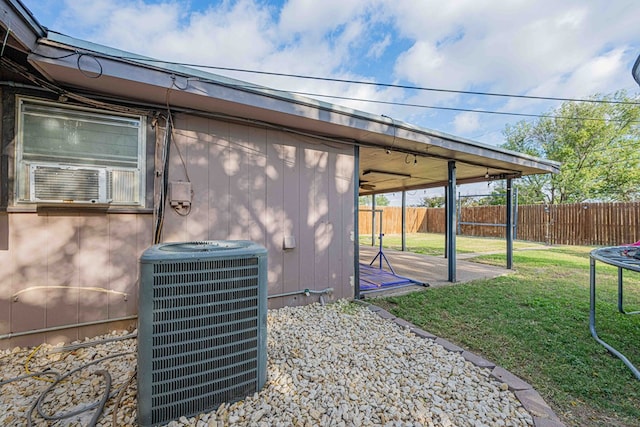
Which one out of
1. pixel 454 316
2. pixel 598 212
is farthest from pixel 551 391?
pixel 598 212

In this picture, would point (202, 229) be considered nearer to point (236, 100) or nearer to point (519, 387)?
point (236, 100)

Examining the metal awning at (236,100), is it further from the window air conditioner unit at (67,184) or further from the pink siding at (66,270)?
the pink siding at (66,270)

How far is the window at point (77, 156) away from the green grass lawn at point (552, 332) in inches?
127

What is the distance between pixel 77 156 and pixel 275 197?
1803 mm

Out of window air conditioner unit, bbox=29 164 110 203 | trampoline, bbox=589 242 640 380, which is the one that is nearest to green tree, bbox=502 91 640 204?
trampoline, bbox=589 242 640 380

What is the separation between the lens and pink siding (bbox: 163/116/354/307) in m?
2.71

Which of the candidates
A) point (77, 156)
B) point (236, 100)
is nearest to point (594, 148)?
point (236, 100)

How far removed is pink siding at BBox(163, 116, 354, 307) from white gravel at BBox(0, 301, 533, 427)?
970 millimetres

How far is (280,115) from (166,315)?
2.16 meters

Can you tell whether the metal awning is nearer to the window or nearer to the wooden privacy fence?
the window

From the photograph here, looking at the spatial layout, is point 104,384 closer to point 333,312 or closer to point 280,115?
point 333,312

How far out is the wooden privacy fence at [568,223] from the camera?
31.3 ft

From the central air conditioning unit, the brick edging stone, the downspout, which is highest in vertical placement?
the central air conditioning unit

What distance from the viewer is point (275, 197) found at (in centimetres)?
313
